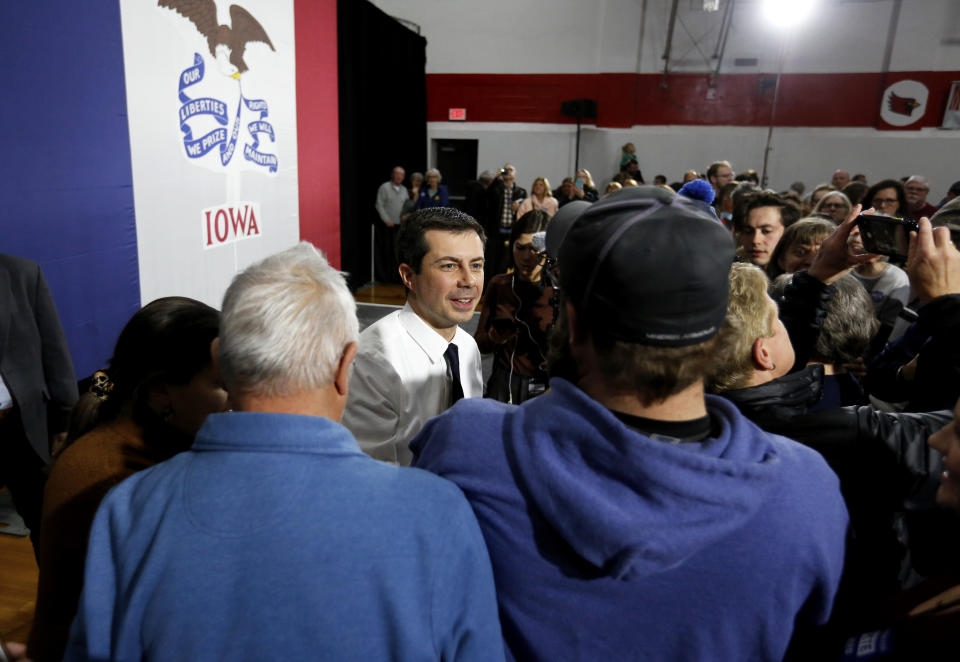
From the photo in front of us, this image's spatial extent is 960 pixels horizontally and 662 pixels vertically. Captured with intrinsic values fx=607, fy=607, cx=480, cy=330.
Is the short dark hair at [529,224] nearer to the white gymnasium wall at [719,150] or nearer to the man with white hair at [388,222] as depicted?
the man with white hair at [388,222]

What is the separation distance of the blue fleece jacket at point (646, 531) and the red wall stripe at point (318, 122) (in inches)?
242

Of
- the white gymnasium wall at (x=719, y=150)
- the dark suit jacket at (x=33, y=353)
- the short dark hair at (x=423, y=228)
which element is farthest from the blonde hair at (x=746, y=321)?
the white gymnasium wall at (x=719, y=150)

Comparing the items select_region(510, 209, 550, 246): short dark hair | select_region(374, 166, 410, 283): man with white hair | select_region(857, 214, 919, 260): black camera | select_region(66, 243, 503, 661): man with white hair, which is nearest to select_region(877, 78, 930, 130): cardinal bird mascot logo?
select_region(374, 166, 410, 283): man with white hair

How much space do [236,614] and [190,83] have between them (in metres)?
4.57

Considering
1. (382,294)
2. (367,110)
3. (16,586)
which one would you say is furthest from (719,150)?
(16,586)

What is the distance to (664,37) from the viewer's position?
→ 1157 cm

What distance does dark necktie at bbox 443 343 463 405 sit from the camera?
1.74m

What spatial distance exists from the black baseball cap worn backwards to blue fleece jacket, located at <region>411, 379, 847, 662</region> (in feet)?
0.36

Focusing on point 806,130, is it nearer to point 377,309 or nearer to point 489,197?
point 489,197

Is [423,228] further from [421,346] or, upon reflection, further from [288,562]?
[288,562]

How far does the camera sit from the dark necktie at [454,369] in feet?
5.70

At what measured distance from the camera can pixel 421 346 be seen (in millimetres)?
1685

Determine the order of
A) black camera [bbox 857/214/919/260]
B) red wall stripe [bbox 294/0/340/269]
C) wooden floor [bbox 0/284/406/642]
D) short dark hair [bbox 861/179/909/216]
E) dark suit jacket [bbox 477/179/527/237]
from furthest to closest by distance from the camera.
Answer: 1. dark suit jacket [bbox 477/179/527/237]
2. red wall stripe [bbox 294/0/340/269]
3. short dark hair [bbox 861/179/909/216]
4. wooden floor [bbox 0/284/406/642]
5. black camera [bbox 857/214/919/260]

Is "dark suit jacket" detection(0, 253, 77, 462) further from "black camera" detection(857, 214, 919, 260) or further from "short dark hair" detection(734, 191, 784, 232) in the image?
"short dark hair" detection(734, 191, 784, 232)
